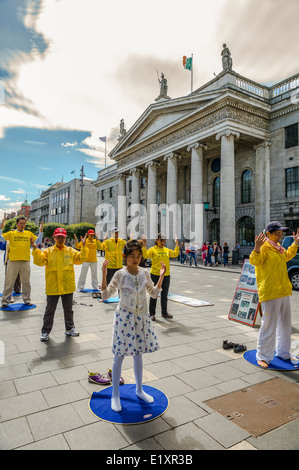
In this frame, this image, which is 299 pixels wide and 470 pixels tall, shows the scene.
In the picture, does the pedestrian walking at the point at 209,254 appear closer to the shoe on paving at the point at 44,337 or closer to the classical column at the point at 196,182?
the classical column at the point at 196,182

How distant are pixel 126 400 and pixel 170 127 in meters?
29.3

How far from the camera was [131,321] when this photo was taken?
322cm

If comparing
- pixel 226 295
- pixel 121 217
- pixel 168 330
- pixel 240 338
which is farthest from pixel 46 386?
pixel 121 217

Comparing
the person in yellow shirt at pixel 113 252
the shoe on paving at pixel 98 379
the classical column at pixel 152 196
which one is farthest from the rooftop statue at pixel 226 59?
the shoe on paving at pixel 98 379

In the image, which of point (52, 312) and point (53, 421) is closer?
point (53, 421)

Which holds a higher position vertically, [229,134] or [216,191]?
[229,134]

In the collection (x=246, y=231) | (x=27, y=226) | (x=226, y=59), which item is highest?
(x=226, y=59)

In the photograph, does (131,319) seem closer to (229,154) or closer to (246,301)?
(246,301)

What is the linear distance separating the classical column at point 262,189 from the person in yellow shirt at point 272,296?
71.8 feet

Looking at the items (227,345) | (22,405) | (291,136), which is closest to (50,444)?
(22,405)

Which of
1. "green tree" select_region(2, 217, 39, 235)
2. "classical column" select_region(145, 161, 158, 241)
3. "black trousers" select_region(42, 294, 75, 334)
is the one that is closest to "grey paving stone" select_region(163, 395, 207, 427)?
"black trousers" select_region(42, 294, 75, 334)

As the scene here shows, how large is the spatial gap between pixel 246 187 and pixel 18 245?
938 inches

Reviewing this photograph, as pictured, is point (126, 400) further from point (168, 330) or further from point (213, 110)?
point (213, 110)

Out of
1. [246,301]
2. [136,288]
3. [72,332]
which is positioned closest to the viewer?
[136,288]
